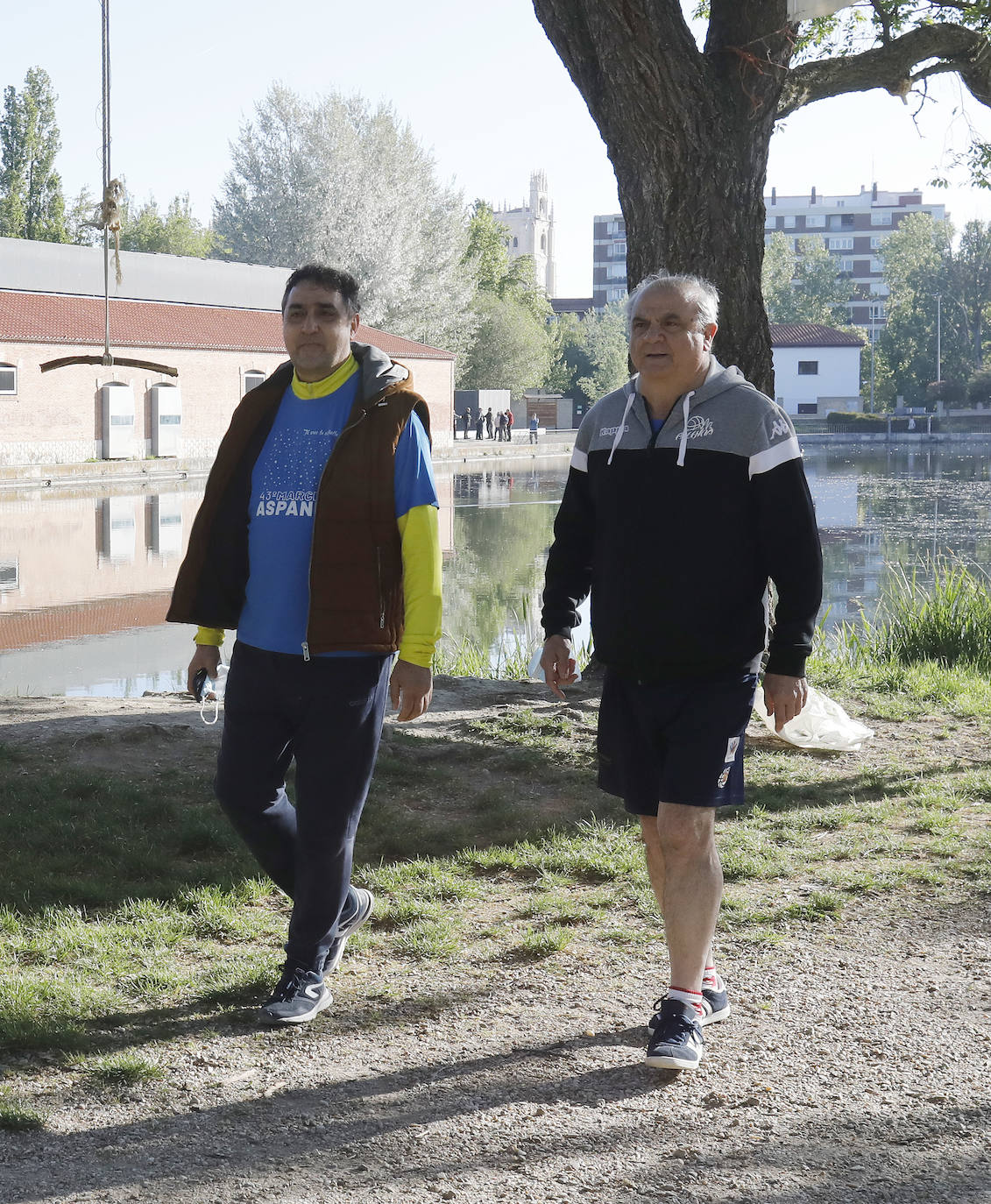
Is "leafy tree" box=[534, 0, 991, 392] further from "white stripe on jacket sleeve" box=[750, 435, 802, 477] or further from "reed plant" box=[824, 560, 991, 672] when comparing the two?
"white stripe on jacket sleeve" box=[750, 435, 802, 477]

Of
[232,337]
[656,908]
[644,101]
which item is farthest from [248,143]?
[656,908]

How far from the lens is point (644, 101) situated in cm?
849

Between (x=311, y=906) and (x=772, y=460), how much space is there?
190cm

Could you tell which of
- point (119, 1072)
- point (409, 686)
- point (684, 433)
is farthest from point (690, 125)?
point (119, 1072)

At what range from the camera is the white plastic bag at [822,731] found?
7637 mm

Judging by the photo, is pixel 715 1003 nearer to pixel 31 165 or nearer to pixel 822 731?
pixel 822 731

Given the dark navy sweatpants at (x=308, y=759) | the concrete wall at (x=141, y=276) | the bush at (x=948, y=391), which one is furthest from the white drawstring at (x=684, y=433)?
the bush at (x=948, y=391)

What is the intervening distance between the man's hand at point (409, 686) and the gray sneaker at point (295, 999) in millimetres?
873

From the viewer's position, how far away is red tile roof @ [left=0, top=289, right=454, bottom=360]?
1566 inches

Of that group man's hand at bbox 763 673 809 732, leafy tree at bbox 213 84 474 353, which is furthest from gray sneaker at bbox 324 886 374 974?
leafy tree at bbox 213 84 474 353

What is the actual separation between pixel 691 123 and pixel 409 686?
19.4 ft

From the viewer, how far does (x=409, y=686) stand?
389cm

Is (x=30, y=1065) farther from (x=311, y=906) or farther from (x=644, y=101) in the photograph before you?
(x=644, y=101)

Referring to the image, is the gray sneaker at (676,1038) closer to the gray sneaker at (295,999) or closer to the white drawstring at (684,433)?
the gray sneaker at (295,999)
